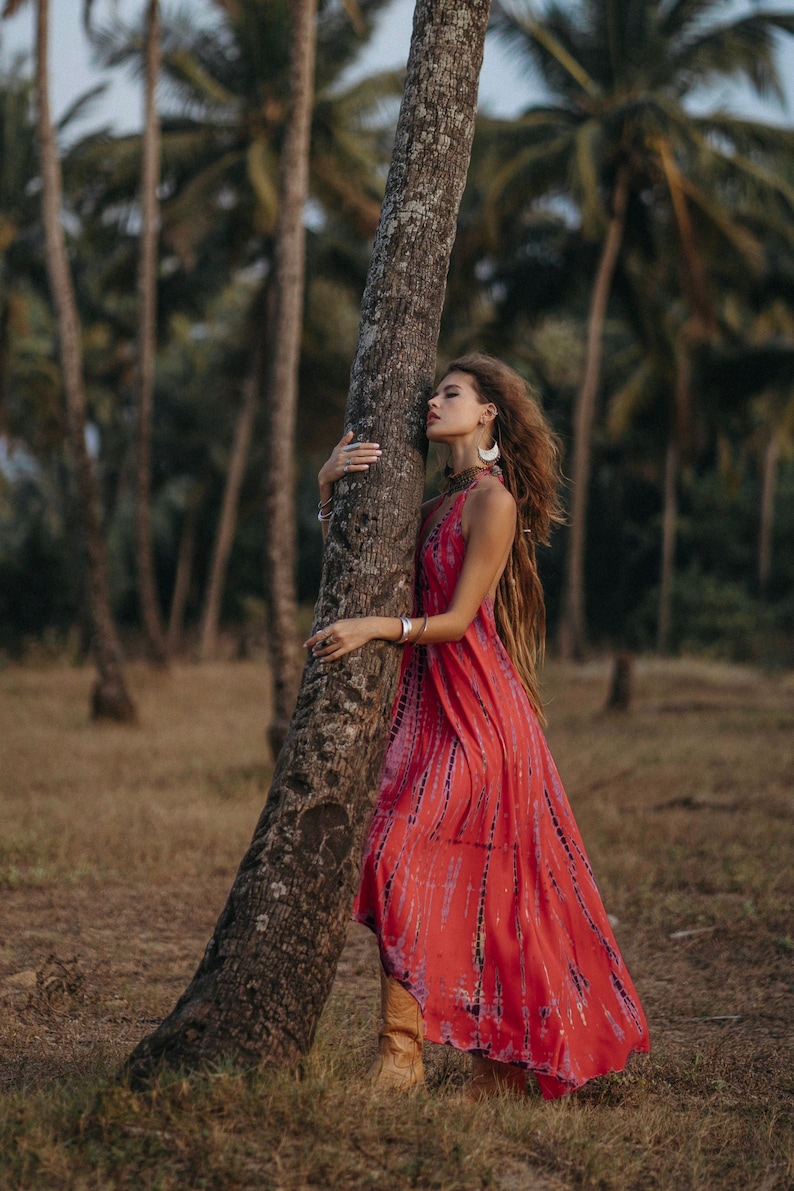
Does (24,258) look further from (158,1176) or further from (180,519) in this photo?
(158,1176)

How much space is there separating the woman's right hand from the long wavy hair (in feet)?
1.45

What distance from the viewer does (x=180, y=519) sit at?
3372cm

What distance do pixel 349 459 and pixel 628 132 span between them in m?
18.6

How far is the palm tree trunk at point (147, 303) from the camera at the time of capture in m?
15.8

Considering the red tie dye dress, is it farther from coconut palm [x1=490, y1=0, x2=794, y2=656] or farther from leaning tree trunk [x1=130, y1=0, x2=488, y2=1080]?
coconut palm [x1=490, y1=0, x2=794, y2=656]

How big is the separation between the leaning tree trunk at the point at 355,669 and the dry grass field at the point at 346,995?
0.18 metres

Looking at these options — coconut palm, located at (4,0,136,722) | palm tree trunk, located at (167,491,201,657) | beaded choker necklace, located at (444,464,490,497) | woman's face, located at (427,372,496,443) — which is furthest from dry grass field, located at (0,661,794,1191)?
palm tree trunk, located at (167,491,201,657)

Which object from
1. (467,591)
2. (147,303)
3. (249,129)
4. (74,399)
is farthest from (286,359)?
(249,129)

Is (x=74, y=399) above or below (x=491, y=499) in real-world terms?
above

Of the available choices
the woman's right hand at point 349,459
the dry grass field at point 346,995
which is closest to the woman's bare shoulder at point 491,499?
the woman's right hand at point 349,459

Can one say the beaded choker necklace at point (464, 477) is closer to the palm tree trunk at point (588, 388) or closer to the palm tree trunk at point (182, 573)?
the palm tree trunk at point (588, 388)

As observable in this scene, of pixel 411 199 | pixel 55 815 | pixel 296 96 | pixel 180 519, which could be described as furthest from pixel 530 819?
pixel 180 519

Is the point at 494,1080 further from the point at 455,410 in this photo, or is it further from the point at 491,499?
the point at 455,410

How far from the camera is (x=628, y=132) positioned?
20.2 m
